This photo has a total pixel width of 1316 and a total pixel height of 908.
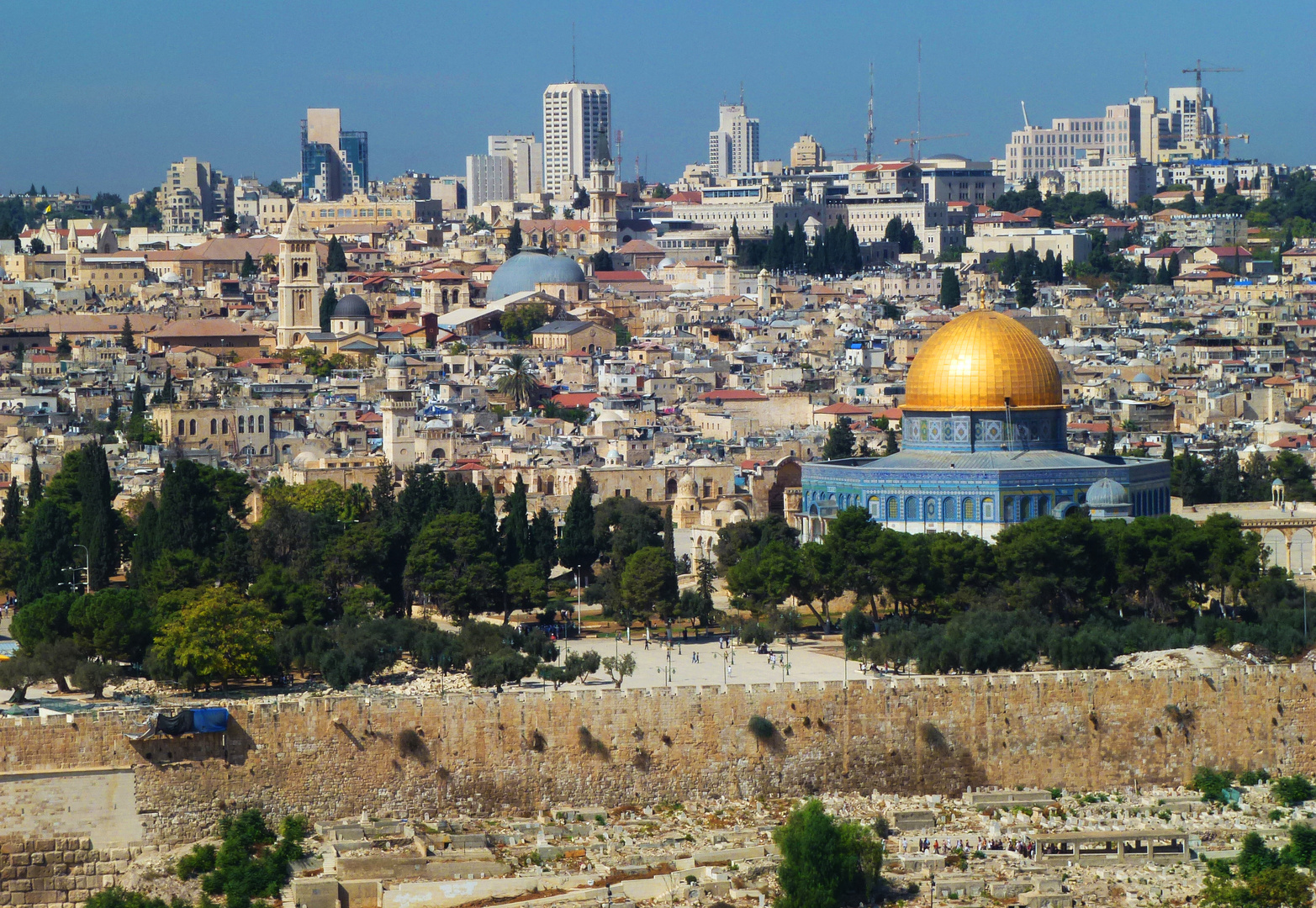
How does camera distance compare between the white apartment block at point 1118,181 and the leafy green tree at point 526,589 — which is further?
the white apartment block at point 1118,181

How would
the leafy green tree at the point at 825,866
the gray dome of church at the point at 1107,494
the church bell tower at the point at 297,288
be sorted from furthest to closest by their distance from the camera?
the church bell tower at the point at 297,288
the gray dome of church at the point at 1107,494
the leafy green tree at the point at 825,866

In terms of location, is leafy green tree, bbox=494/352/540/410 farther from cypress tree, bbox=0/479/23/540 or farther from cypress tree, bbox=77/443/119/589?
cypress tree, bbox=77/443/119/589

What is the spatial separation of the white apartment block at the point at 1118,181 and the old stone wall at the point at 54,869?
382 ft

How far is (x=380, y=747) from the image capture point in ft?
91.2

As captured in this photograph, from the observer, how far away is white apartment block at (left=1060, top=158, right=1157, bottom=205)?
142 meters

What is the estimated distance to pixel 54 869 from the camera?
87.1 ft

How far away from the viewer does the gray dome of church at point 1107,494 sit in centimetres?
4081

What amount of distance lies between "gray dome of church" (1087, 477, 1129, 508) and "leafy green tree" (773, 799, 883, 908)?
50.0ft

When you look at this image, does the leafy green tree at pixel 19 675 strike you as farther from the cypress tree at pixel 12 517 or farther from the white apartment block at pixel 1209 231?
the white apartment block at pixel 1209 231

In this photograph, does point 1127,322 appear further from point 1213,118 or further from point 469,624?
point 1213,118

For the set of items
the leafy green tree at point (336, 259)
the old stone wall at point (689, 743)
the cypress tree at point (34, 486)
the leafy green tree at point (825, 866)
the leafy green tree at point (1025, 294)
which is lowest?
the leafy green tree at point (825, 866)

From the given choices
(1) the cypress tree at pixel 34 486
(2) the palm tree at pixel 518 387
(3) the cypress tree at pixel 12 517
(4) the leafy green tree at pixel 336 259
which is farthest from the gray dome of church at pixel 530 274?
(3) the cypress tree at pixel 12 517

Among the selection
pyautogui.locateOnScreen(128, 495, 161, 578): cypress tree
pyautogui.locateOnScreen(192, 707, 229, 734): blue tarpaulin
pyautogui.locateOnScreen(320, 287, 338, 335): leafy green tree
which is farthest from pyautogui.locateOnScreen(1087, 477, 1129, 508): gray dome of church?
pyautogui.locateOnScreen(320, 287, 338, 335): leafy green tree

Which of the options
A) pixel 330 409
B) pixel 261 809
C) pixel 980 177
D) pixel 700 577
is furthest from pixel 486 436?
pixel 980 177
